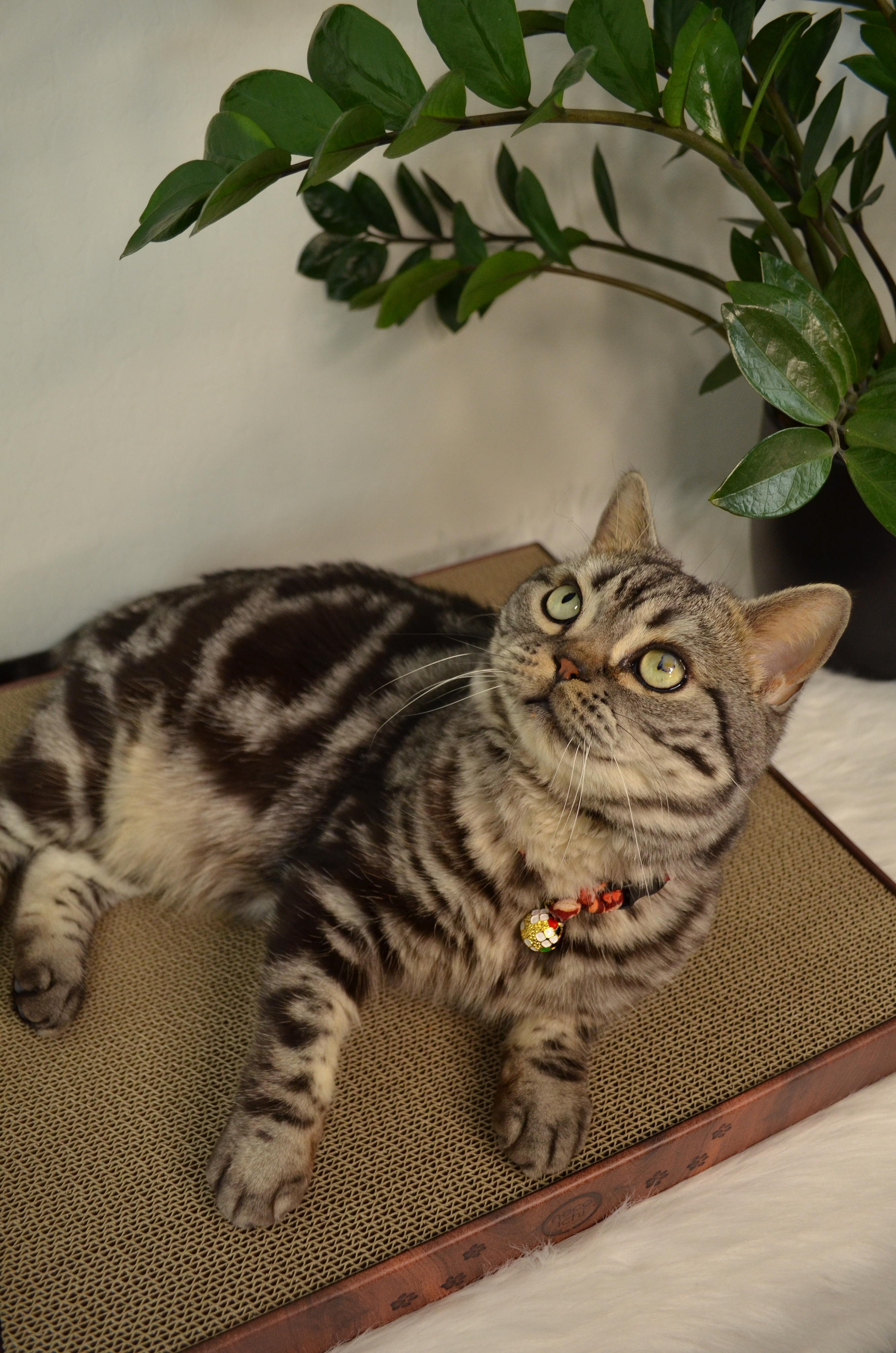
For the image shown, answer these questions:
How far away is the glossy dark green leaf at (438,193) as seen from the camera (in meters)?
1.61

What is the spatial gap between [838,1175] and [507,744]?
0.59 m

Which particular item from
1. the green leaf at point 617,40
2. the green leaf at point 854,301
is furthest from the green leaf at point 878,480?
the green leaf at point 617,40

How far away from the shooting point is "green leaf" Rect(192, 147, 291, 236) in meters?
0.97

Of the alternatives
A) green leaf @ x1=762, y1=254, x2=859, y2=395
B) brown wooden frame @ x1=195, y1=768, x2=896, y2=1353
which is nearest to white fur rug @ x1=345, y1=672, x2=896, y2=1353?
brown wooden frame @ x1=195, y1=768, x2=896, y2=1353

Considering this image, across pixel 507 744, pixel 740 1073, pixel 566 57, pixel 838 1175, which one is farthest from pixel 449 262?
pixel 838 1175

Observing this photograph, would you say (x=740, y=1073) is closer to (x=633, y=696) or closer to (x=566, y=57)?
(x=633, y=696)

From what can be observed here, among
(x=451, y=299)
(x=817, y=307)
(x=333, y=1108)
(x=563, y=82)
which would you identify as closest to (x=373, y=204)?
(x=451, y=299)

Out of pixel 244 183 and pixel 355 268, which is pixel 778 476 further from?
pixel 355 268

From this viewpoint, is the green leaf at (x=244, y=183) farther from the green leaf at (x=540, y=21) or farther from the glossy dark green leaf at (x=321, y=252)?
the glossy dark green leaf at (x=321, y=252)

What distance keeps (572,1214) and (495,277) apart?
1171 millimetres

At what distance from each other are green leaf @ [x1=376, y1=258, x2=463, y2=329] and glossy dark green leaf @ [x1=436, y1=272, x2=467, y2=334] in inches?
3.2

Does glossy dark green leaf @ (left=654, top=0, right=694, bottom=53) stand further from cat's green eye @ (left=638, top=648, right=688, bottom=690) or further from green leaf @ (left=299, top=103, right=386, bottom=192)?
cat's green eye @ (left=638, top=648, right=688, bottom=690)

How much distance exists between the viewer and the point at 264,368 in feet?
5.49

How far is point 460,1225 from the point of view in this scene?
987 mm
